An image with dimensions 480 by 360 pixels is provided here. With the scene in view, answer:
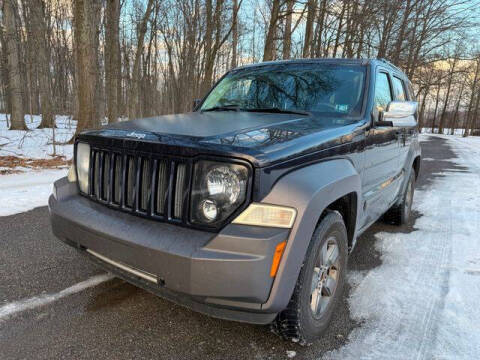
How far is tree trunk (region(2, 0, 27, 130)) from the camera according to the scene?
13.7m

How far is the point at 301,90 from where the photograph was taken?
10.2 feet

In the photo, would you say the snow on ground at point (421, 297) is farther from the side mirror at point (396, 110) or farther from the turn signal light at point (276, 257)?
the side mirror at point (396, 110)

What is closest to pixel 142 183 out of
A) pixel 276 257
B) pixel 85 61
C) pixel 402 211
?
pixel 276 257

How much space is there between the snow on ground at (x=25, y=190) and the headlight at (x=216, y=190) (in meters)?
3.83

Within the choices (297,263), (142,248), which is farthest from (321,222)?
(142,248)

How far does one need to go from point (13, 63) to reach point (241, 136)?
53.2 feet

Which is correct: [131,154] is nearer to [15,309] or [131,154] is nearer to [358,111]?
[15,309]

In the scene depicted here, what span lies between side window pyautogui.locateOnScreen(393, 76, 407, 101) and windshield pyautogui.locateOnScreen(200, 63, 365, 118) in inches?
37.5

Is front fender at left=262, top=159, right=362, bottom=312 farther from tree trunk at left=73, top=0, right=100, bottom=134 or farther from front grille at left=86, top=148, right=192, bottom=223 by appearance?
tree trunk at left=73, top=0, right=100, bottom=134

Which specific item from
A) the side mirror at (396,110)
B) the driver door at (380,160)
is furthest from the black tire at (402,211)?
the side mirror at (396,110)

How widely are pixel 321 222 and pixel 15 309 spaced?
2.19 metres

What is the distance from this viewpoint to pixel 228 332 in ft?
7.36

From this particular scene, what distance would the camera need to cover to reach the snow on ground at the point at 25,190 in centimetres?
474

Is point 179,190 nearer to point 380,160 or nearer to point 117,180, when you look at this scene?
point 117,180
